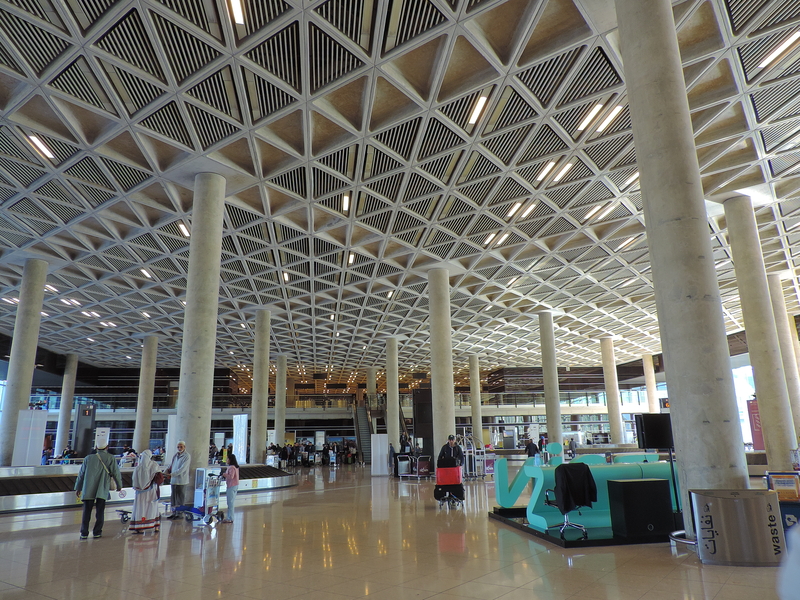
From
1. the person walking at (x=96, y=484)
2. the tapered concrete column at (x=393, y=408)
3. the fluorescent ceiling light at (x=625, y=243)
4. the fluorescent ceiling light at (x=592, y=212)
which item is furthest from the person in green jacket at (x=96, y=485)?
the tapered concrete column at (x=393, y=408)

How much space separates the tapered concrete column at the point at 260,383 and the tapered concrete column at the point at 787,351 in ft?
93.2

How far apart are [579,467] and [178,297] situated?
26818mm

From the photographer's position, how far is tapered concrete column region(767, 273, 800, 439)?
79.0 feet

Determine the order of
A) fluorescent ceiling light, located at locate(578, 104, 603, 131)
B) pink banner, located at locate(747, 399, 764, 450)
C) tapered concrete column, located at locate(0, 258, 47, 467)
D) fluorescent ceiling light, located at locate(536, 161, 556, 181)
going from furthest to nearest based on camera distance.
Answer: pink banner, located at locate(747, 399, 764, 450), tapered concrete column, located at locate(0, 258, 47, 467), fluorescent ceiling light, located at locate(536, 161, 556, 181), fluorescent ceiling light, located at locate(578, 104, 603, 131)

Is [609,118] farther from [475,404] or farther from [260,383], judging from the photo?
[475,404]

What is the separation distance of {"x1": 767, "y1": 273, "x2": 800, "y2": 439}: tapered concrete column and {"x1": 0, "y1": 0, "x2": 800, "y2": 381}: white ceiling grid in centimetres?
125

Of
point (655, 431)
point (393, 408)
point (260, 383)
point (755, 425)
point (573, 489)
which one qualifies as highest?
point (260, 383)

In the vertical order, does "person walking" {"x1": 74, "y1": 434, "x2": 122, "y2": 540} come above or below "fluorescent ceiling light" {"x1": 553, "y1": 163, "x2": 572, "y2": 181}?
below

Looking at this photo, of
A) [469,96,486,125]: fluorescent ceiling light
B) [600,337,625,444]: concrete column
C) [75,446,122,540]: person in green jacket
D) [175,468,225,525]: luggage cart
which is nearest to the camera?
[75,446,122,540]: person in green jacket

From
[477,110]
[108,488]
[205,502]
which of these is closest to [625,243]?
[477,110]

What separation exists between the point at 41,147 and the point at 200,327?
7.01m

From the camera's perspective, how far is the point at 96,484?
9.70 metres

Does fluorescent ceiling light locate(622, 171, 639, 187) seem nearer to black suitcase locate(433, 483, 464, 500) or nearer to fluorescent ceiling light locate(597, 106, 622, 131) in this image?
fluorescent ceiling light locate(597, 106, 622, 131)

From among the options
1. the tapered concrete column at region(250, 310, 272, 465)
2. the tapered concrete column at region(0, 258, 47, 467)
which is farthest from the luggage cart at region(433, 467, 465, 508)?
the tapered concrete column at region(250, 310, 272, 465)
